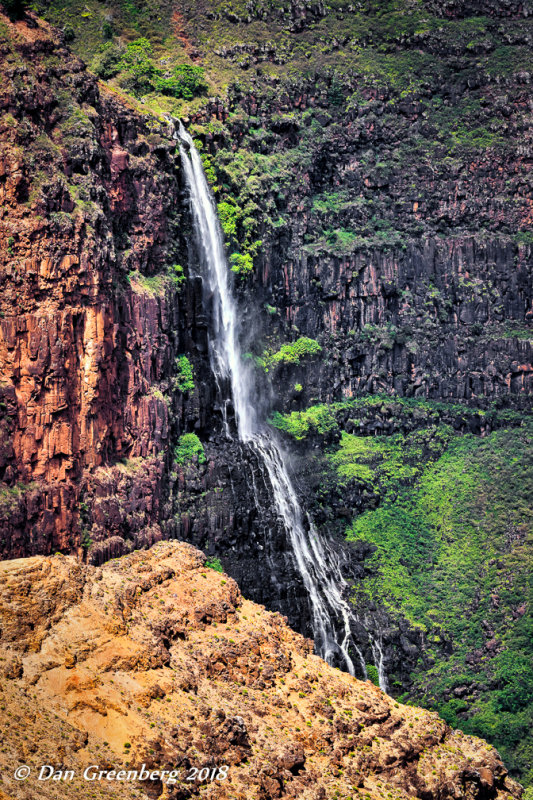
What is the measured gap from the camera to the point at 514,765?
3791 cm

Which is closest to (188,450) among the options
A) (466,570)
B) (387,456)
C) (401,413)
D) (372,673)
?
(372,673)

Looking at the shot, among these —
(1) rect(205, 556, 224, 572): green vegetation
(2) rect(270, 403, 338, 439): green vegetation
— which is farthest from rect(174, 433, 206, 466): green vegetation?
(2) rect(270, 403, 338, 439): green vegetation

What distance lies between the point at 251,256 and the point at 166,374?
34.4 feet

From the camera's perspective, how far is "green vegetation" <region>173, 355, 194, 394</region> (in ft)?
136

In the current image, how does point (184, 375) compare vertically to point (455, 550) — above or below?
above

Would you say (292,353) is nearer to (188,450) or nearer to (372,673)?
(188,450)

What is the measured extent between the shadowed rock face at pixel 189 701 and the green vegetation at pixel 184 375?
11.7 metres

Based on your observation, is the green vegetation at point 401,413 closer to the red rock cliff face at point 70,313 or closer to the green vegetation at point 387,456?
the green vegetation at point 387,456

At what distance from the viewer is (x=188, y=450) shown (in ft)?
135

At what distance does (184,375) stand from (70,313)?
930 centimetres

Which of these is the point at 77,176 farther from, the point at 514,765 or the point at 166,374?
the point at 514,765

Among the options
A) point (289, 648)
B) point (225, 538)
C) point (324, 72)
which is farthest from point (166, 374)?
point (324, 72)

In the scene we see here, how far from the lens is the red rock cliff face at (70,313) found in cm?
3169

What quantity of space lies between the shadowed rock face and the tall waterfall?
11.4 meters
